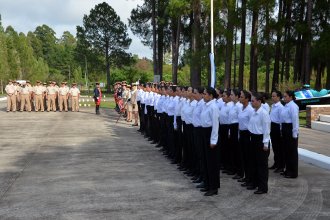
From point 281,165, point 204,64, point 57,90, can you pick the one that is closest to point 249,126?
point 281,165

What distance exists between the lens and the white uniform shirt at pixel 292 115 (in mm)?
8641

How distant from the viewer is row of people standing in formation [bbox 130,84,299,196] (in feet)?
24.6

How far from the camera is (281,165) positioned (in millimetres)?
9352

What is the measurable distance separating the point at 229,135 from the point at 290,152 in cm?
133

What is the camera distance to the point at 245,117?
8.13 metres

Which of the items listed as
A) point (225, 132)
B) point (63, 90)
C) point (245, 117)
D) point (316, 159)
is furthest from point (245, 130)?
point (63, 90)

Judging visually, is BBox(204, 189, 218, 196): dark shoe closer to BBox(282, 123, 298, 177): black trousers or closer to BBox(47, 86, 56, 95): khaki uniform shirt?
BBox(282, 123, 298, 177): black trousers

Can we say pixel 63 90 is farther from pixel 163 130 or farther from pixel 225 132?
pixel 225 132

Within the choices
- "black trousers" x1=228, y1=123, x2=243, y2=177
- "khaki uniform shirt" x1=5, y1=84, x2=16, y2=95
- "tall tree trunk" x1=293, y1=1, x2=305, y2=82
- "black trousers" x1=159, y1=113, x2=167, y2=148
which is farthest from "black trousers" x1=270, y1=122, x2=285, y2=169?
"tall tree trunk" x1=293, y1=1, x2=305, y2=82

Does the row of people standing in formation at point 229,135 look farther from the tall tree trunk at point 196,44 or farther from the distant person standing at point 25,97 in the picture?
the tall tree trunk at point 196,44

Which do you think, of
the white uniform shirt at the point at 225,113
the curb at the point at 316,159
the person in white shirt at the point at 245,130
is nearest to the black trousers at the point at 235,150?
the white uniform shirt at the point at 225,113

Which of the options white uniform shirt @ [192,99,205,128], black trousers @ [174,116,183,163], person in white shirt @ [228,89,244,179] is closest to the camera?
white uniform shirt @ [192,99,205,128]

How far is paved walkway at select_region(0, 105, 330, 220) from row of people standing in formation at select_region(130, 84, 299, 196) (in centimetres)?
30

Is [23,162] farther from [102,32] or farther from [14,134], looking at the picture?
[102,32]
